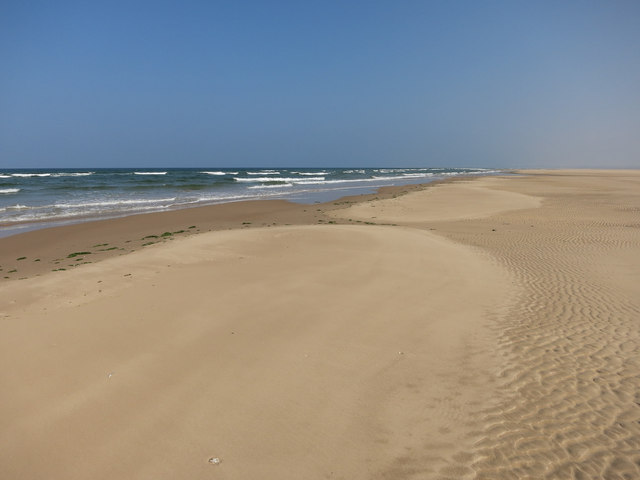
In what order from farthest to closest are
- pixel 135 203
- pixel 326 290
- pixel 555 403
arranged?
pixel 135 203
pixel 326 290
pixel 555 403

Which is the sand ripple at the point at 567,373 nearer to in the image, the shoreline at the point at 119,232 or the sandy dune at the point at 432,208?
the sandy dune at the point at 432,208

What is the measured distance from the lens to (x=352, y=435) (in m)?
3.52

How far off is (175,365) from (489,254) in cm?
971

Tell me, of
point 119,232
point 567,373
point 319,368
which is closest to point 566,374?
point 567,373

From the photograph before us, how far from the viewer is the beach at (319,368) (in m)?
3.27

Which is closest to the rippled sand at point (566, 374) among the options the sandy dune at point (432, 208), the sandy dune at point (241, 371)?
the sandy dune at point (241, 371)

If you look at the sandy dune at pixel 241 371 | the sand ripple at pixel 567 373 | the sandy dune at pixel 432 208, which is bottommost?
the sandy dune at pixel 432 208

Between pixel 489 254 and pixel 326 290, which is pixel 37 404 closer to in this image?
pixel 326 290

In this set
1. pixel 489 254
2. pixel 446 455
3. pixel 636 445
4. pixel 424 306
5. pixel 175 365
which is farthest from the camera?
pixel 489 254

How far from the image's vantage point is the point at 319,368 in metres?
4.66

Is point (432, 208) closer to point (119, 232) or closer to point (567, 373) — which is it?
point (119, 232)

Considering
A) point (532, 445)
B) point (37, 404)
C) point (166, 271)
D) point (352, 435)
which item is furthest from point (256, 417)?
point (166, 271)

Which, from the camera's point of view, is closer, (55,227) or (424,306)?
(424,306)

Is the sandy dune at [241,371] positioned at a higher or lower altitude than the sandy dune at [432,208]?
higher
